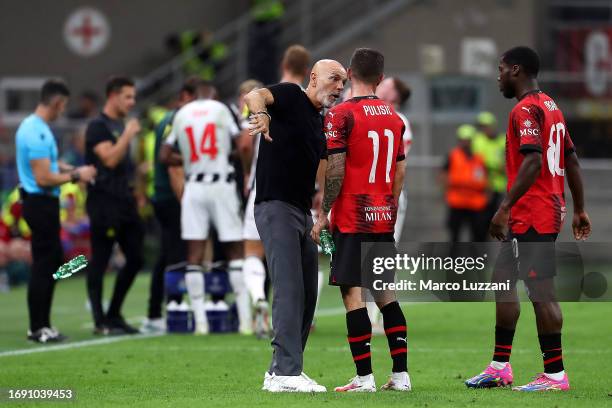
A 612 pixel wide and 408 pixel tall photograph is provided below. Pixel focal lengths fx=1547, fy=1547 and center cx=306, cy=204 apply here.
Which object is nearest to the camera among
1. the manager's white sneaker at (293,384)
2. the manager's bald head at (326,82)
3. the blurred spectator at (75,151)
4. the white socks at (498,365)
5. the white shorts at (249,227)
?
the manager's white sneaker at (293,384)

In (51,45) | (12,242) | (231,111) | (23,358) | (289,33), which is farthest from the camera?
(51,45)

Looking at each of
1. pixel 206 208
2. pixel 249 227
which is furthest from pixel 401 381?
pixel 206 208

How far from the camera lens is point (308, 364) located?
11461mm

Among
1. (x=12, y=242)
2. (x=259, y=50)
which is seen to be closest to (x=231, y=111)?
(x=12, y=242)

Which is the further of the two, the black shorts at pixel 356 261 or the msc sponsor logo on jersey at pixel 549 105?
the msc sponsor logo on jersey at pixel 549 105

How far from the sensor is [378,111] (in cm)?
938

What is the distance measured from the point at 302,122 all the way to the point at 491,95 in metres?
15.9

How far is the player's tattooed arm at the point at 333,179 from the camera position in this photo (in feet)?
30.5

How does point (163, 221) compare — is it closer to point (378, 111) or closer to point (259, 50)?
point (378, 111)

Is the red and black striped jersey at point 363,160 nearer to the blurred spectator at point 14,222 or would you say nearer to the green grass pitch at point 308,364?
the green grass pitch at point 308,364

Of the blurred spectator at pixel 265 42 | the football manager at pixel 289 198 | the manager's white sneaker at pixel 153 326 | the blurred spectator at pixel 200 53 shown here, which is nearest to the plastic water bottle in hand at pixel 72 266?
the football manager at pixel 289 198

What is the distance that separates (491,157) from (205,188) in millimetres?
9681

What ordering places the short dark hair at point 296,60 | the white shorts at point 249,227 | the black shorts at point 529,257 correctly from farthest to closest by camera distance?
the white shorts at point 249,227 < the short dark hair at point 296,60 < the black shorts at point 529,257

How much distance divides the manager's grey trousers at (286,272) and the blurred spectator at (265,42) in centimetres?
1523
